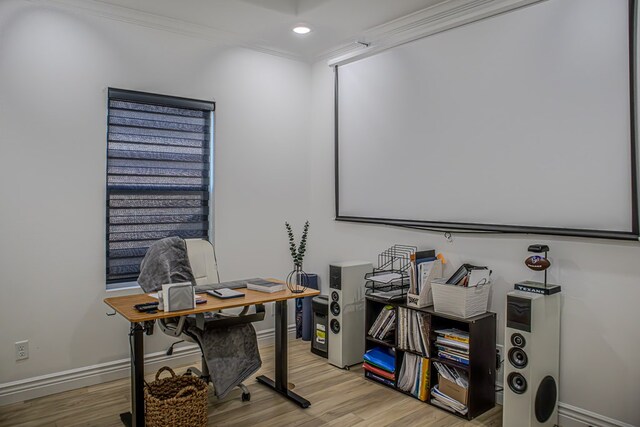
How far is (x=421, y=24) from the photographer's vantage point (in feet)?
11.4

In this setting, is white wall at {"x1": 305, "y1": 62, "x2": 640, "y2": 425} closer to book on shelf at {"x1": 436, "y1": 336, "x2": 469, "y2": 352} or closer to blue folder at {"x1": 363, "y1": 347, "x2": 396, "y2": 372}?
book on shelf at {"x1": 436, "y1": 336, "x2": 469, "y2": 352}

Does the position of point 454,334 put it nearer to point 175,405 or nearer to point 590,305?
point 590,305

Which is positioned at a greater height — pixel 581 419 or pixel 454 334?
A: pixel 454 334

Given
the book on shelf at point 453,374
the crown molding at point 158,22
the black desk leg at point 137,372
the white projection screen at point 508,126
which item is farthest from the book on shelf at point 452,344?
the crown molding at point 158,22

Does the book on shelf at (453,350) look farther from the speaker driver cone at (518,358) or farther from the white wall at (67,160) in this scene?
the white wall at (67,160)

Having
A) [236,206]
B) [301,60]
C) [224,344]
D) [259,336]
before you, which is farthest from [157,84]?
[259,336]

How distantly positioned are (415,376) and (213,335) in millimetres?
1386

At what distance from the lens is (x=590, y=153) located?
8.34 feet

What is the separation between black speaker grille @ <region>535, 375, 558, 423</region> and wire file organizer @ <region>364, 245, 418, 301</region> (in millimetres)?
1079

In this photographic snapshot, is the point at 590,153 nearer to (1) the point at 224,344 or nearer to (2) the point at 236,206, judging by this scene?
(1) the point at 224,344

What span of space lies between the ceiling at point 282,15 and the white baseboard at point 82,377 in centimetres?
263

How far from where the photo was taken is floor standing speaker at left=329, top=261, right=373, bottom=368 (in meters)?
3.57

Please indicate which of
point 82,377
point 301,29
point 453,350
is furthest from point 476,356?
point 301,29

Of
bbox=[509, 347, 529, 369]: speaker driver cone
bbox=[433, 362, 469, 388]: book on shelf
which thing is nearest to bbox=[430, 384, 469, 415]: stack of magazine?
bbox=[433, 362, 469, 388]: book on shelf
